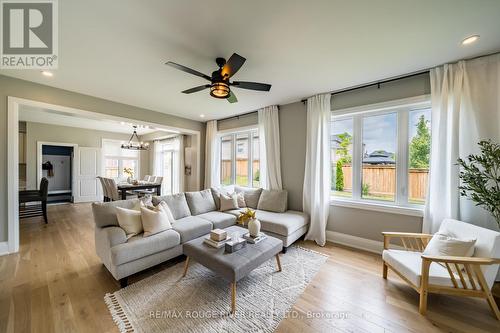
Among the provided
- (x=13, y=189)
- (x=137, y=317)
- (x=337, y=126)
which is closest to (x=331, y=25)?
(x=337, y=126)

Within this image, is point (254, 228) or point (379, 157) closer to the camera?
point (254, 228)

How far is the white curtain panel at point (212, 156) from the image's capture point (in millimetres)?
5305

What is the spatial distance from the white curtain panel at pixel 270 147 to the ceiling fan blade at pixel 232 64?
2.14 m

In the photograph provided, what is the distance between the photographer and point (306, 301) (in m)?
1.91

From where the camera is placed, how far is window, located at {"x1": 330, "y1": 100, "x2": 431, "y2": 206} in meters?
2.79

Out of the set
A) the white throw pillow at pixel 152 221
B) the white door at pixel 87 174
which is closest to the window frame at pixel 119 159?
the white door at pixel 87 174

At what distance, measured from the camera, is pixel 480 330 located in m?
1.57

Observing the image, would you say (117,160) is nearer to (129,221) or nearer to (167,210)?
(167,210)

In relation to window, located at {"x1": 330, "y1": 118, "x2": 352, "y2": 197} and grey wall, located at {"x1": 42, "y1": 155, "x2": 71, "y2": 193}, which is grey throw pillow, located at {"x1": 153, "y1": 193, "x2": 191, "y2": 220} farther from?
grey wall, located at {"x1": 42, "y1": 155, "x2": 71, "y2": 193}

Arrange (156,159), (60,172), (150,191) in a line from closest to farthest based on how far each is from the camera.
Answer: (150,191), (60,172), (156,159)

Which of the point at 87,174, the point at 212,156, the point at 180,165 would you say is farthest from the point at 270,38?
the point at 87,174

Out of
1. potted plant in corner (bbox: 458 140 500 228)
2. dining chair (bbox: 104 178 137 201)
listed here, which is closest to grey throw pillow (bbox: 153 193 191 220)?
dining chair (bbox: 104 178 137 201)

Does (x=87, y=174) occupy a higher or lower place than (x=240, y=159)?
lower

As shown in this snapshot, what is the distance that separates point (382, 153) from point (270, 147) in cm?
203
